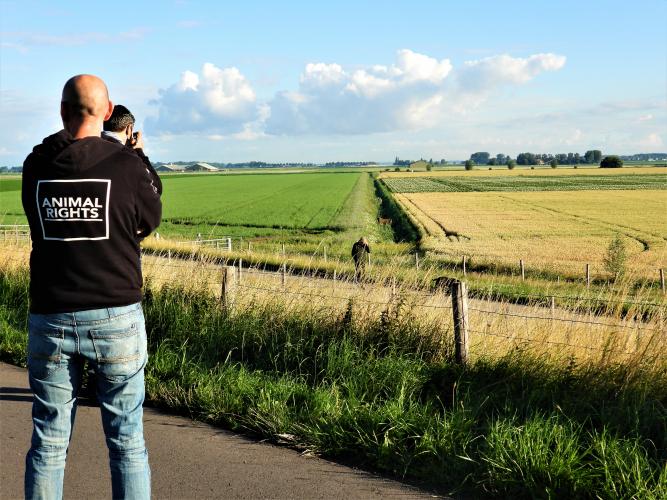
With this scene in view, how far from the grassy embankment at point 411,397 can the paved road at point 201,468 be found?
0.21 meters

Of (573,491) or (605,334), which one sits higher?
(605,334)

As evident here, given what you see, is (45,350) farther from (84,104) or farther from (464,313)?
(464,313)

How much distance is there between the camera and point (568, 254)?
28.8 metres

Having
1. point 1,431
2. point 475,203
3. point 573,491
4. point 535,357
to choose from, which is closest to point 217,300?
point 1,431

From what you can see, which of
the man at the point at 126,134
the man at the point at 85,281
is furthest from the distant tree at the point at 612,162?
the man at the point at 85,281

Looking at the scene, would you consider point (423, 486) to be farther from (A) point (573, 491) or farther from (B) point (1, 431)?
(B) point (1, 431)

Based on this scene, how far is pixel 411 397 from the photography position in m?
5.33

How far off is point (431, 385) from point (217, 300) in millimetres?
2898

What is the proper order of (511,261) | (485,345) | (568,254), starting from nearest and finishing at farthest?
(485,345) < (511,261) < (568,254)

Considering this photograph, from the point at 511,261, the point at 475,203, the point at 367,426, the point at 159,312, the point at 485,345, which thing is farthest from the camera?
the point at 475,203

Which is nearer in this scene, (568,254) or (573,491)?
(573,491)

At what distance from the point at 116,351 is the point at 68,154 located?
896 millimetres

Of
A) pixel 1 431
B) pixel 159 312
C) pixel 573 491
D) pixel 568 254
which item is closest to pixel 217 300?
pixel 159 312

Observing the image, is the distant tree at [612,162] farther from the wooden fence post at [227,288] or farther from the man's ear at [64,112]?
the man's ear at [64,112]
